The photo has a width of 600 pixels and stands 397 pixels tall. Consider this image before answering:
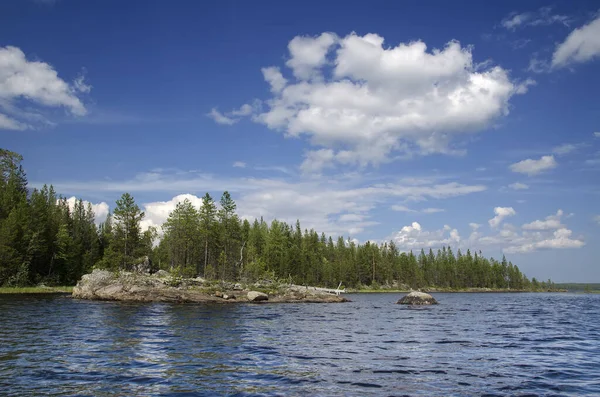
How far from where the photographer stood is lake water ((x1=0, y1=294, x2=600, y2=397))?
14562mm

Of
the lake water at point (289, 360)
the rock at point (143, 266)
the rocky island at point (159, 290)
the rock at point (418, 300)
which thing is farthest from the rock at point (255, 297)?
the lake water at point (289, 360)

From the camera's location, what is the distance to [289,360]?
19812 mm

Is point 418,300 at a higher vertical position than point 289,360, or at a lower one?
lower

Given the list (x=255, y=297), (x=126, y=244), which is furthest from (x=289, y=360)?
(x=126, y=244)

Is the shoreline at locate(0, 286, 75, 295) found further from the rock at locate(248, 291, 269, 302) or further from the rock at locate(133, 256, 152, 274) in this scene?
the rock at locate(248, 291, 269, 302)

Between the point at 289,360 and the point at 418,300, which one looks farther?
the point at 418,300

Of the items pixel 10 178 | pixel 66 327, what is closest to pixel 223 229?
pixel 10 178

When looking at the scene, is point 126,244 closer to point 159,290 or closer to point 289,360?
point 159,290

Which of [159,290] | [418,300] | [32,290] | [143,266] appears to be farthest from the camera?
[143,266]

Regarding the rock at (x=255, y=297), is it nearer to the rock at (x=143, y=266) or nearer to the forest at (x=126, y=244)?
the forest at (x=126, y=244)

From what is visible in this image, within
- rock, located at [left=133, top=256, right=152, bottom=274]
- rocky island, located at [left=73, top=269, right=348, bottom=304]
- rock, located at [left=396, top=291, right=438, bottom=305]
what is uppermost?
rock, located at [left=133, top=256, right=152, bottom=274]

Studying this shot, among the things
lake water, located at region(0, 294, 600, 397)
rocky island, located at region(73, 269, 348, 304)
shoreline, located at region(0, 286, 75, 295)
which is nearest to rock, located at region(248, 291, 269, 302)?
rocky island, located at region(73, 269, 348, 304)

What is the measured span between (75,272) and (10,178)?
90.0ft

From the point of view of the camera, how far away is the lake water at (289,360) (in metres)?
14.6
